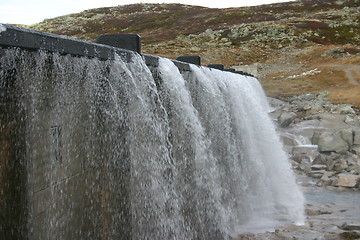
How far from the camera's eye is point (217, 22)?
70188 mm

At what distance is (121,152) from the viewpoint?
582cm

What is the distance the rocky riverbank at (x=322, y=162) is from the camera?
9413 mm

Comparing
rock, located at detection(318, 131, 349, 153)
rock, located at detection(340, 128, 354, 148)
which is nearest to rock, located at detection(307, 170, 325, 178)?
rock, located at detection(318, 131, 349, 153)

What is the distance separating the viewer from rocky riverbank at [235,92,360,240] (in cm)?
941

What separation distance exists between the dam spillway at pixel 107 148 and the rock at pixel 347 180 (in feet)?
14.8

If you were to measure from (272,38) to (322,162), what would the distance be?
4178cm

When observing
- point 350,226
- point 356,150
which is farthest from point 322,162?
point 350,226

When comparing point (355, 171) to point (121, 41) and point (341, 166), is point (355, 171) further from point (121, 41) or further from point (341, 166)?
point (121, 41)

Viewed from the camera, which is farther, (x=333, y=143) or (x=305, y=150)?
(x=305, y=150)

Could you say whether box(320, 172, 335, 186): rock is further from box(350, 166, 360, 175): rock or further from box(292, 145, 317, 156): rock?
box(292, 145, 317, 156): rock

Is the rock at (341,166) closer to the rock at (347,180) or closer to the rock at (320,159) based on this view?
the rock at (320,159)

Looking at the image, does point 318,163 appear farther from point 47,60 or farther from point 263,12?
point 263,12

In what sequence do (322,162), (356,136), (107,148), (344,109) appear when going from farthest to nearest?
1. (344,109)
2. (356,136)
3. (322,162)
4. (107,148)

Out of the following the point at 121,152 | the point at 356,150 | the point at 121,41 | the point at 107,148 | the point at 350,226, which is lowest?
the point at 356,150
